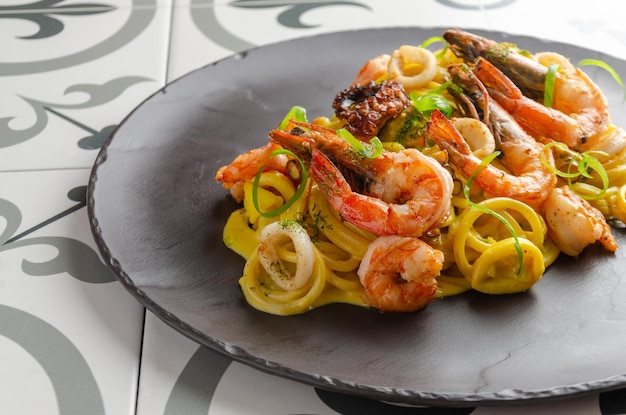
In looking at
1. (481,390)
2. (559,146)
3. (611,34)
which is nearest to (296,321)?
(481,390)

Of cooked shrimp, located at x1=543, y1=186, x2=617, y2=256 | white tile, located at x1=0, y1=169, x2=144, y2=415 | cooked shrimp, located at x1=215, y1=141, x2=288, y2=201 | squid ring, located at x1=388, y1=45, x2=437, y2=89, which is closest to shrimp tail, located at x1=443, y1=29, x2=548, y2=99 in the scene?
squid ring, located at x1=388, y1=45, x2=437, y2=89

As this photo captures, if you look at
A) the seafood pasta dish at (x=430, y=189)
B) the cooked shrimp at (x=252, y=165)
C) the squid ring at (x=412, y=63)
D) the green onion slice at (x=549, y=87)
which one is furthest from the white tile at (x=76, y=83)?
the green onion slice at (x=549, y=87)

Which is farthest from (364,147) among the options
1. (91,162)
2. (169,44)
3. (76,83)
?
(169,44)

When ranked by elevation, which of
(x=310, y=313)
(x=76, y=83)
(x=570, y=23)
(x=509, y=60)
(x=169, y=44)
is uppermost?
(x=509, y=60)

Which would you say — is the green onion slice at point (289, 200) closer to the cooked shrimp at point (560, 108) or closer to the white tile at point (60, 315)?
the white tile at point (60, 315)

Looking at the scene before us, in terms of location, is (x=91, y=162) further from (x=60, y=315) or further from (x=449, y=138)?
(x=449, y=138)

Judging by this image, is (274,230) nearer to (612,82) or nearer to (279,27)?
(612,82)

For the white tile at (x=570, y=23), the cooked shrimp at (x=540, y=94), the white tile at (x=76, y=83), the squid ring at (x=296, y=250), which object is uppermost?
the cooked shrimp at (x=540, y=94)
